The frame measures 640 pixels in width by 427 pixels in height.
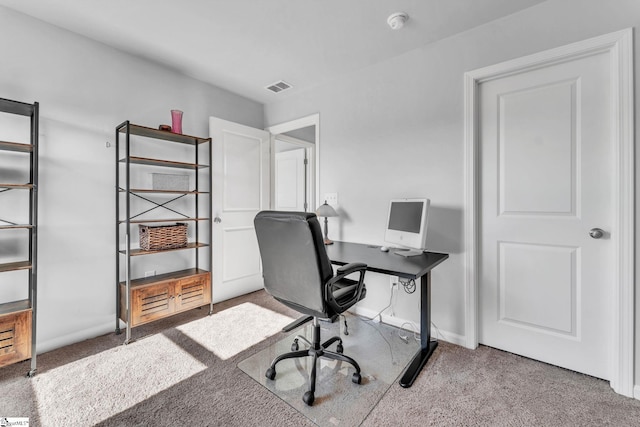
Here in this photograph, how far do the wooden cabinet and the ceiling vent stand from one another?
2.15 m

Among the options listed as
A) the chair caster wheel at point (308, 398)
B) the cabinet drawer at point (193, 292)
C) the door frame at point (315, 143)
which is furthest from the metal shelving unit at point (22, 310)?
the door frame at point (315, 143)

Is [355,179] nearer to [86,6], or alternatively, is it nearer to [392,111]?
[392,111]

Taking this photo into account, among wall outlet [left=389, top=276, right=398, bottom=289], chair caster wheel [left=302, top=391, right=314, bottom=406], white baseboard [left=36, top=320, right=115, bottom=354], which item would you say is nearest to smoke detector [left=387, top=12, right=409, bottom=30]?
wall outlet [left=389, top=276, right=398, bottom=289]

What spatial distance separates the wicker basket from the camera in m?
2.46

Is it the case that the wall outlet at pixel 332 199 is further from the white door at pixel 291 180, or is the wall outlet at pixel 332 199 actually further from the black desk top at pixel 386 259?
the white door at pixel 291 180

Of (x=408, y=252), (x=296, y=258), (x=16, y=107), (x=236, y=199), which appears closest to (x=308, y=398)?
(x=296, y=258)

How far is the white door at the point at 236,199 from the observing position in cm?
311

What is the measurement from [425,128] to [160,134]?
94.0 inches

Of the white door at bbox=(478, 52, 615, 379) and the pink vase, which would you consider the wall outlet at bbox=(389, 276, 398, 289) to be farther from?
the pink vase

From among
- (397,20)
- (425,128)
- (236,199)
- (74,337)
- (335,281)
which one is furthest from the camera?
(236,199)

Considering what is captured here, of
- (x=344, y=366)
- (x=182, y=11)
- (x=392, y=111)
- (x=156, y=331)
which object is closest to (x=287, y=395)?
(x=344, y=366)

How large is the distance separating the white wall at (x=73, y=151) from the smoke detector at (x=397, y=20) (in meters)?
2.23

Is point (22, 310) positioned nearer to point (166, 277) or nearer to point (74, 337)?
point (74, 337)

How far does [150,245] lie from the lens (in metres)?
2.45
